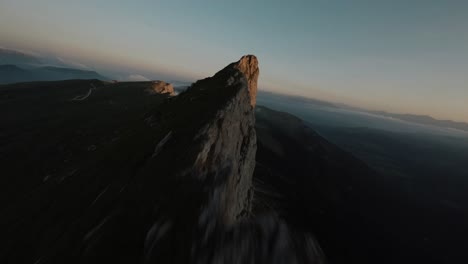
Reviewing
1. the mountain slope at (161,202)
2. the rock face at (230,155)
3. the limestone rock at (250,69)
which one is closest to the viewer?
the mountain slope at (161,202)

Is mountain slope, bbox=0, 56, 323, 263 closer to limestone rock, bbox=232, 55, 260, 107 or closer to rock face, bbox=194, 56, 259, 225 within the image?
rock face, bbox=194, 56, 259, 225

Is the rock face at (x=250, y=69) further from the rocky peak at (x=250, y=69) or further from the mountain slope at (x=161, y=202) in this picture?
the mountain slope at (x=161, y=202)

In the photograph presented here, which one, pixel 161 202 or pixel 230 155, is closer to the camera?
pixel 161 202

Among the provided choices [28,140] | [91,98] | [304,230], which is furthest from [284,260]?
[91,98]

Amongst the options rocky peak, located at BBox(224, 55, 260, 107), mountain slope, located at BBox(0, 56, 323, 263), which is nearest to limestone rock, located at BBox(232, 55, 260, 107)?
rocky peak, located at BBox(224, 55, 260, 107)

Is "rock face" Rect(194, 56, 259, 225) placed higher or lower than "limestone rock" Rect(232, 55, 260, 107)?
lower

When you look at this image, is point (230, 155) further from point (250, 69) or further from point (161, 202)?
point (250, 69)

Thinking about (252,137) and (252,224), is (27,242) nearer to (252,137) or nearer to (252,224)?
(252,224)

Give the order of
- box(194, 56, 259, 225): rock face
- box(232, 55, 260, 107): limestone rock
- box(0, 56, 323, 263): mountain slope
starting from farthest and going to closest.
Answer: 1. box(232, 55, 260, 107): limestone rock
2. box(194, 56, 259, 225): rock face
3. box(0, 56, 323, 263): mountain slope

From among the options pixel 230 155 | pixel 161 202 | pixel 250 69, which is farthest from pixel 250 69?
pixel 161 202

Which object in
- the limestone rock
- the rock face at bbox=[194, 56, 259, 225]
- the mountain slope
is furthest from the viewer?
the limestone rock

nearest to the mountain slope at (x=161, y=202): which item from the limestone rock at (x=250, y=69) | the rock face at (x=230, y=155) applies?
the rock face at (x=230, y=155)
